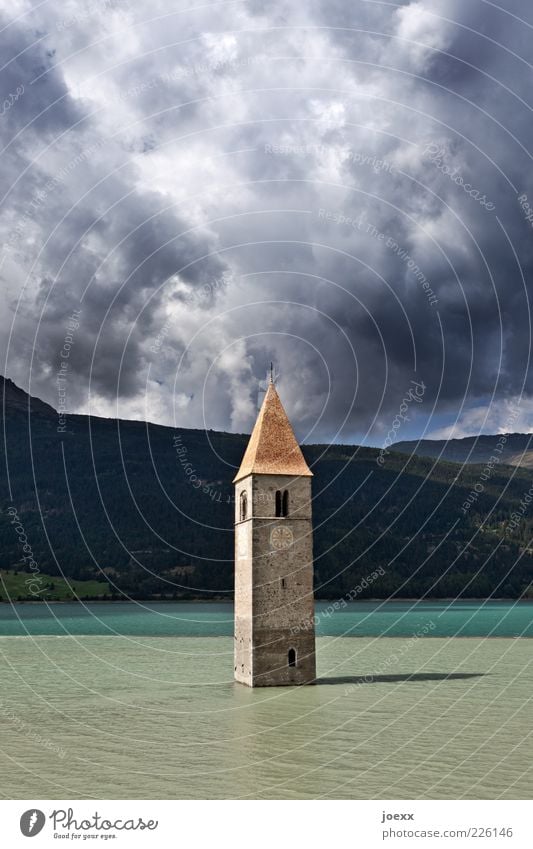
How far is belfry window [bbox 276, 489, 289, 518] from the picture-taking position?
45312 millimetres

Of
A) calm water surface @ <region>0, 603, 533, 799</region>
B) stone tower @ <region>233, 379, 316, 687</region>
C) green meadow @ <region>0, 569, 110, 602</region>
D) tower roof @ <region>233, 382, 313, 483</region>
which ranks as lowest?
calm water surface @ <region>0, 603, 533, 799</region>

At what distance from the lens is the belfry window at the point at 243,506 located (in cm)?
4659

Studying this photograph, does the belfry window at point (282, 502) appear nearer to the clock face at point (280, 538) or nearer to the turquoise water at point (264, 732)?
the clock face at point (280, 538)

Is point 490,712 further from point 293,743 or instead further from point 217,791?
point 217,791

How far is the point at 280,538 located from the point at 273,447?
514cm

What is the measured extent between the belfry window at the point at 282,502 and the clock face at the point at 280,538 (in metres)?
0.86

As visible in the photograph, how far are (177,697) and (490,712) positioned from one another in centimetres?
1538

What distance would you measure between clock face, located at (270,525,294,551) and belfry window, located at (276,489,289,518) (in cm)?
86

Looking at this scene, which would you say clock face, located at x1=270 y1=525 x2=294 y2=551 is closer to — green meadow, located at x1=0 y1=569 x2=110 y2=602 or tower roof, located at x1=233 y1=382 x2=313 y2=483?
tower roof, located at x1=233 y1=382 x2=313 y2=483

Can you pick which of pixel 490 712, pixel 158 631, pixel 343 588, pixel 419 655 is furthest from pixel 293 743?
pixel 343 588

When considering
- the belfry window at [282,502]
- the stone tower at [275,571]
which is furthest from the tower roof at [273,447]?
the belfry window at [282,502]

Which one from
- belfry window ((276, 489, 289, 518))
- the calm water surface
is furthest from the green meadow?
belfry window ((276, 489, 289, 518))

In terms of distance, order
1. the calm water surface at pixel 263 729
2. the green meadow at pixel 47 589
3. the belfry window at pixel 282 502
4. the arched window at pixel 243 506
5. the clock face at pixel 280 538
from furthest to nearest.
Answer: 1. the green meadow at pixel 47 589
2. the arched window at pixel 243 506
3. the belfry window at pixel 282 502
4. the clock face at pixel 280 538
5. the calm water surface at pixel 263 729

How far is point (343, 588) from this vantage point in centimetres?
19788
